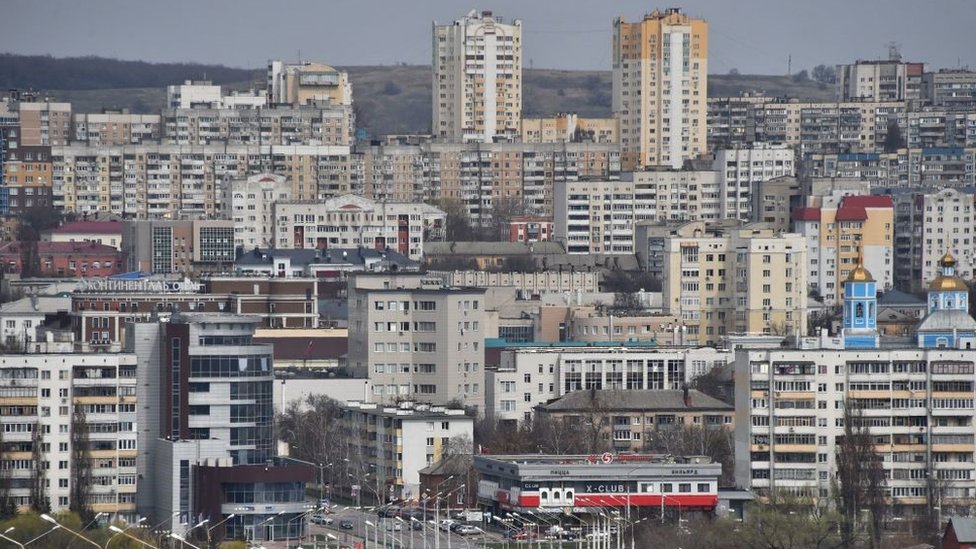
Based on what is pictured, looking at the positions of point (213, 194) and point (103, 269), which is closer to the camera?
point (103, 269)

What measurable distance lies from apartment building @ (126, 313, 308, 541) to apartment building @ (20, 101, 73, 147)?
7662 centimetres

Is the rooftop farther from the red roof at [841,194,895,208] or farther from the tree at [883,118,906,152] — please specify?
the tree at [883,118,906,152]

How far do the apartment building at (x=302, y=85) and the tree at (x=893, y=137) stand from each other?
21031 millimetres

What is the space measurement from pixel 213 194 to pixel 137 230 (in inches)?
489

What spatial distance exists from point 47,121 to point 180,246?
1109 inches

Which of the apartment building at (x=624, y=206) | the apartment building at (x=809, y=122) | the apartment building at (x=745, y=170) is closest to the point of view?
the apartment building at (x=745, y=170)

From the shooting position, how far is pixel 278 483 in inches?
2231

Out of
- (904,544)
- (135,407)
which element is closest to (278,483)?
(135,407)

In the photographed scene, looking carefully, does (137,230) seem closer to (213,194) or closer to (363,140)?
(213,194)

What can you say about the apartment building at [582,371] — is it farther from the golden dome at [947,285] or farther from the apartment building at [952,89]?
the apartment building at [952,89]

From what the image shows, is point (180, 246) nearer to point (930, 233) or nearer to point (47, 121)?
point (930, 233)

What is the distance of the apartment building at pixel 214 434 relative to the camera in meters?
56.6

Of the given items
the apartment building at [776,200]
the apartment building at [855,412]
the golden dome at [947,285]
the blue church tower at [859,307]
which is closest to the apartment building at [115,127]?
the apartment building at [776,200]

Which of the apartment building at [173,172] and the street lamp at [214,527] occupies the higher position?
the apartment building at [173,172]
